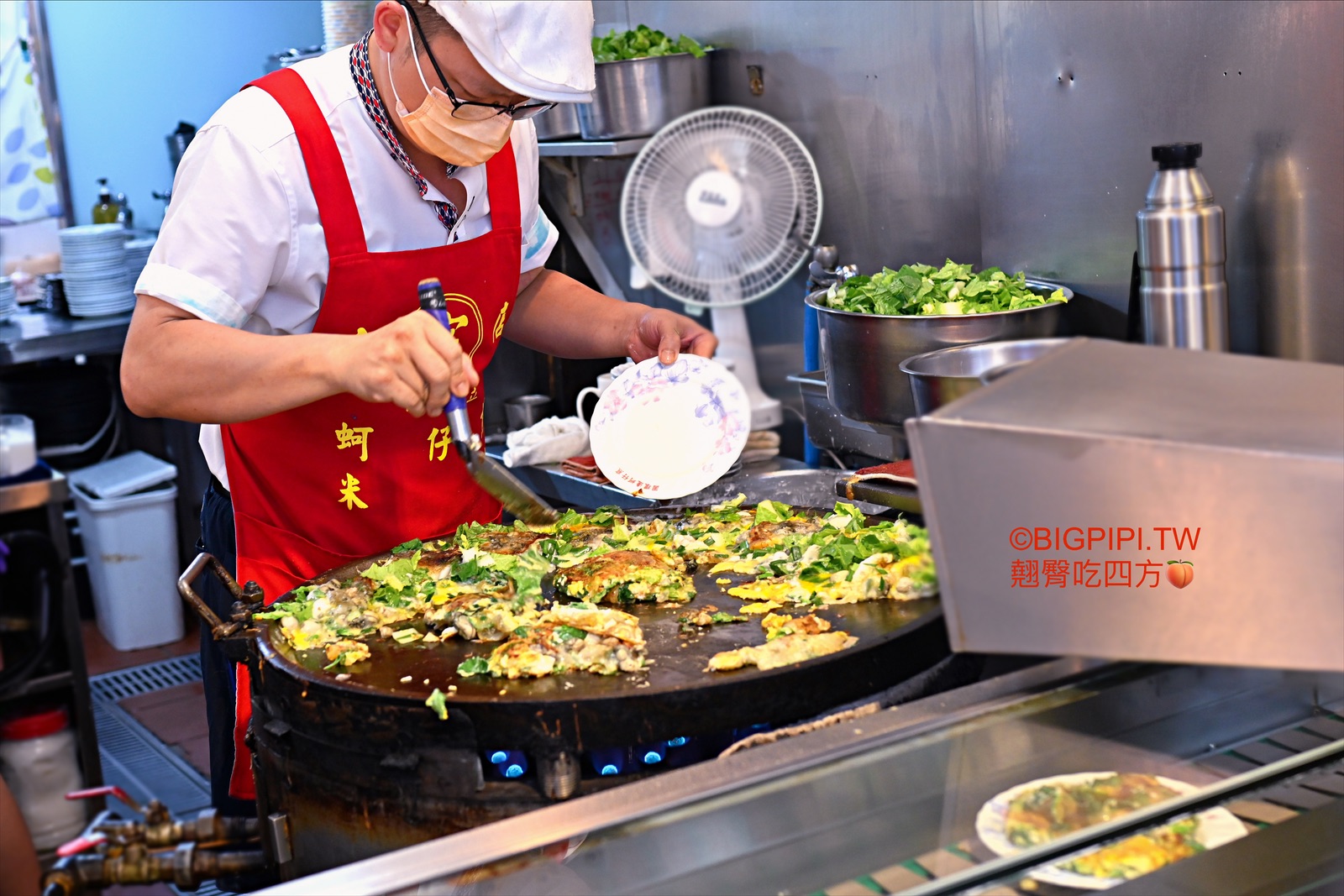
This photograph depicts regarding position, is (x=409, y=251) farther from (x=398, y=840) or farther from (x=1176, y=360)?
(x=1176, y=360)

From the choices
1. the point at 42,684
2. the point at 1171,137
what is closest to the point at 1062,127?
the point at 1171,137

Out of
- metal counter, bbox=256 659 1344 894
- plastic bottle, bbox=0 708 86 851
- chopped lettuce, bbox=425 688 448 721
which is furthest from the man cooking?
plastic bottle, bbox=0 708 86 851

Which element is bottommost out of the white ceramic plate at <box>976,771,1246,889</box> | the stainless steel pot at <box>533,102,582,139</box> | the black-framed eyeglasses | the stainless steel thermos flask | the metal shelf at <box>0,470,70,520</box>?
the metal shelf at <box>0,470,70,520</box>

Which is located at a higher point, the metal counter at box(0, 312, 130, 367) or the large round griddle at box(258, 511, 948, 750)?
the metal counter at box(0, 312, 130, 367)

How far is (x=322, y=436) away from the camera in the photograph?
7.56 feet

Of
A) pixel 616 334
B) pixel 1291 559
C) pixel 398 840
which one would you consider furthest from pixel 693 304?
pixel 1291 559

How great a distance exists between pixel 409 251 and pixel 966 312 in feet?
3.15

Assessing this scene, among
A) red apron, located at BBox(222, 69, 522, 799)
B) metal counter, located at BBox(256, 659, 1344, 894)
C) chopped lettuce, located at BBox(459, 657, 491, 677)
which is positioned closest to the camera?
metal counter, located at BBox(256, 659, 1344, 894)

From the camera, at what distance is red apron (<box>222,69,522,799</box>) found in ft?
7.22

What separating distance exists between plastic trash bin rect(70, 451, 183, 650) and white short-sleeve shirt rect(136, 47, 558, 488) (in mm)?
3747

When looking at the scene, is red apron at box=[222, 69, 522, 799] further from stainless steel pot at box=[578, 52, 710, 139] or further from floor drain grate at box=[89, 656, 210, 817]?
floor drain grate at box=[89, 656, 210, 817]

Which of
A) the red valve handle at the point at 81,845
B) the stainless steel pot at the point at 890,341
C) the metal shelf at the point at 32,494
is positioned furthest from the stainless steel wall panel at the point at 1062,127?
the metal shelf at the point at 32,494

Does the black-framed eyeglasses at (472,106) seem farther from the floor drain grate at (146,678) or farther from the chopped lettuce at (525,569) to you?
the floor drain grate at (146,678)

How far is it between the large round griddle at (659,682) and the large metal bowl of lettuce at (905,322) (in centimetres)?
53
